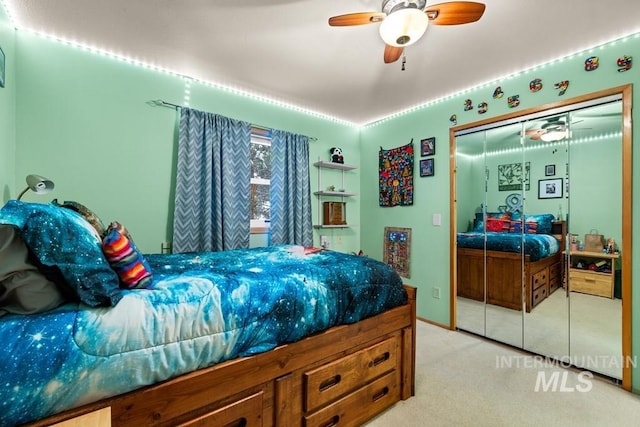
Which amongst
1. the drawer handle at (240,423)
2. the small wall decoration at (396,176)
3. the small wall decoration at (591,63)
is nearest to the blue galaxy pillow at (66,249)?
the drawer handle at (240,423)

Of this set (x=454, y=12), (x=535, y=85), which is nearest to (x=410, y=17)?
(x=454, y=12)

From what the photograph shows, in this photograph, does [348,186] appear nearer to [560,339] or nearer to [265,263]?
[265,263]

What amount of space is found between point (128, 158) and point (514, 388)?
359 cm

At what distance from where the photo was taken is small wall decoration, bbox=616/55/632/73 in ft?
6.56

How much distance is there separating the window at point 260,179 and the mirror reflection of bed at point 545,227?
213cm

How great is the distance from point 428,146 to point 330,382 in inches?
108

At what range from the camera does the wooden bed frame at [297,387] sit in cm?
101

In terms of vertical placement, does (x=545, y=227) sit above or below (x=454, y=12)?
below

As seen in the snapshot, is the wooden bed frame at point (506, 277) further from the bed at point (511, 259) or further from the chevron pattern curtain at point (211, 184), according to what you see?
the chevron pattern curtain at point (211, 184)

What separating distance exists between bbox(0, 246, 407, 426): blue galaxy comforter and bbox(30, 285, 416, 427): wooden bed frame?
46 mm

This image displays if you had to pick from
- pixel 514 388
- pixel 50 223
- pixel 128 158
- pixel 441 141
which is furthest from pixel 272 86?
pixel 514 388

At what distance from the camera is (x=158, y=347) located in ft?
3.34

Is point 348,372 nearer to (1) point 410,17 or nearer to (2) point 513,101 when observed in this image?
(1) point 410,17

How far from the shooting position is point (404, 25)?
4.90ft
